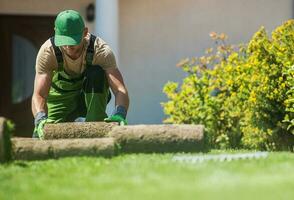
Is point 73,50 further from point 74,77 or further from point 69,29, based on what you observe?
point 74,77

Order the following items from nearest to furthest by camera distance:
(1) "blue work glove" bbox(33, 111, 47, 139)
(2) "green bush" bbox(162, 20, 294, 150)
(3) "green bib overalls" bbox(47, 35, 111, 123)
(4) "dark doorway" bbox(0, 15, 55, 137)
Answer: (1) "blue work glove" bbox(33, 111, 47, 139)
(3) "green bib overalls" bbox(47, 35, 111, 123)
(2) "green bush" bbox(162, 20, 294, 150)
(4) "dark doorway" bbox(0, 15, 55, 137)

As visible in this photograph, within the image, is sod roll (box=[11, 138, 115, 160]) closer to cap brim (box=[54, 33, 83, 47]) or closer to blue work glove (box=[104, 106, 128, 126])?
blue work glove (box=[104, 106, 128, 126])

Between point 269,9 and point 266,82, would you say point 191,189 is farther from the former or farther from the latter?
point 269,9

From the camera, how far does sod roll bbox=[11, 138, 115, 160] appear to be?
5.95 meters

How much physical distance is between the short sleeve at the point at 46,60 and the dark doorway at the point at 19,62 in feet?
17.0

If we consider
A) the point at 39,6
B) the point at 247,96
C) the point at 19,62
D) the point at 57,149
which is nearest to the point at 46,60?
the point at 57,149

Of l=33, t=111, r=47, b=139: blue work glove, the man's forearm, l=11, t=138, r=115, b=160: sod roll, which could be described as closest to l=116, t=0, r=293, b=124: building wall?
the man's forearm

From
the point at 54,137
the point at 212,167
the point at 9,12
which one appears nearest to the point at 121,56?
the point at 9,12

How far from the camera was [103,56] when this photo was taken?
7109 millimetres

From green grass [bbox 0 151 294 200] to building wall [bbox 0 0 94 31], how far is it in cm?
622

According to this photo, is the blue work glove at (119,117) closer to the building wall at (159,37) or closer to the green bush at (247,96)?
the green bush at (247,96)

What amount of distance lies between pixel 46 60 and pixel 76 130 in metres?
0.86

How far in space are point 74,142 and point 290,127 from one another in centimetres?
310

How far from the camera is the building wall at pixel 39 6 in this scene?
11656mm
